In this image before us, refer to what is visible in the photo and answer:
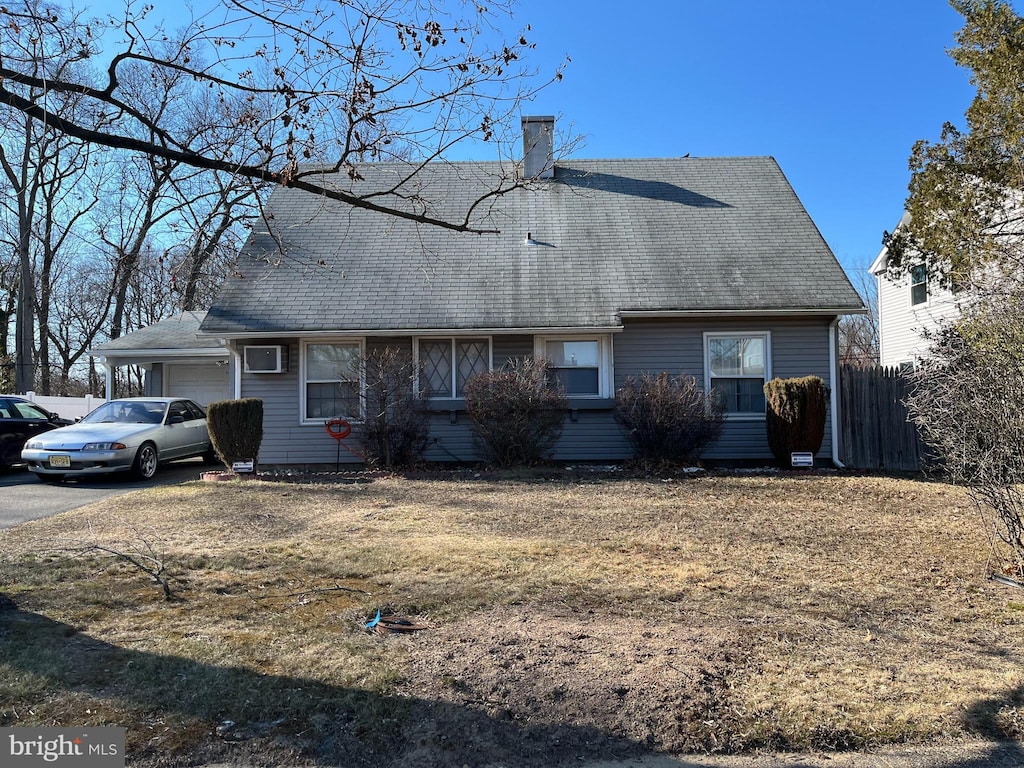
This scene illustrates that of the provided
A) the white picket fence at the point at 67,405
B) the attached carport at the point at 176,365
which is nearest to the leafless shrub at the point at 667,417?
the attached carport at the point at 176,365

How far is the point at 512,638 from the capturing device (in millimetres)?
3951

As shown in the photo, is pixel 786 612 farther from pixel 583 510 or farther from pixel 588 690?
pixel 583 510

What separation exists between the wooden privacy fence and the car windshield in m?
12.6

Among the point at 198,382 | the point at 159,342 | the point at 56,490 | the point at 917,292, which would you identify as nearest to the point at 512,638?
the point at 56,490

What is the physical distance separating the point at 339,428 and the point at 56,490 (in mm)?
4328

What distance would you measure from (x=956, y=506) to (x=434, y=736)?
769 centimetres

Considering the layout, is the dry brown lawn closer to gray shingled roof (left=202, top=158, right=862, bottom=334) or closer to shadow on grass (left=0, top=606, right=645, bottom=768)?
shadow on grass (left=0, top=606, right=645, bottom=768)

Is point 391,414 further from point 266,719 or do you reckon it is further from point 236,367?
point 266,719

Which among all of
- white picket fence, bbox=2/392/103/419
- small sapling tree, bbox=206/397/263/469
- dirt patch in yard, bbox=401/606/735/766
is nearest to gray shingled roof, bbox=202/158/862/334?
small sapling tree, bbox=206/397/263/469

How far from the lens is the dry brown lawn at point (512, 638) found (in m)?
3.05

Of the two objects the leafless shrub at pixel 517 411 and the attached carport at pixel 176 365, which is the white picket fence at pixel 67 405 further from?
the leafless shrub at pixel 517 411

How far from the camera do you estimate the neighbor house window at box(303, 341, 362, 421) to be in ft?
41.4

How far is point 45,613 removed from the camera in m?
4.39

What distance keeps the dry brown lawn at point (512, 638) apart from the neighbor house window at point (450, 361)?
5350mm
